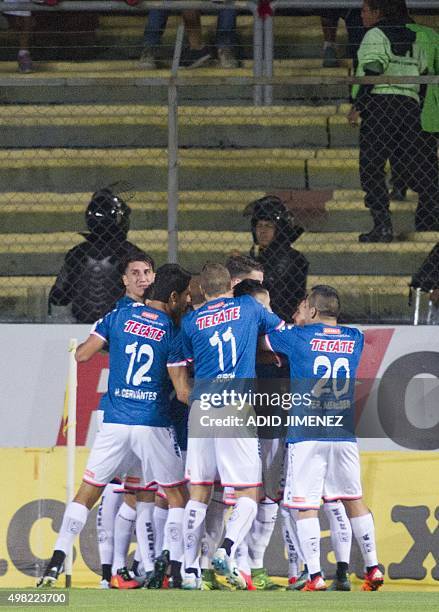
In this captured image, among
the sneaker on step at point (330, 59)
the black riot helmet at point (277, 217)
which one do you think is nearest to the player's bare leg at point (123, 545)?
the black riot helmet at point (277, 217)

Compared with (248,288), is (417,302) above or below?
below

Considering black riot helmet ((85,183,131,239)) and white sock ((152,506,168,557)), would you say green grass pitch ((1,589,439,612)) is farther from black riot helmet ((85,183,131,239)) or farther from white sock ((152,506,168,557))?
black riot helmet ((85,183,131,239))

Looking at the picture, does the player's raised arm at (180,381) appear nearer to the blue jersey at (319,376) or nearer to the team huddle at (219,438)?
the team huddle at (219,438)

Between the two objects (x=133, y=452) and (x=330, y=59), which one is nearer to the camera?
(x=133, y=452)

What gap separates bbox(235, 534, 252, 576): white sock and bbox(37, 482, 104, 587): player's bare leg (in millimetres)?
1005

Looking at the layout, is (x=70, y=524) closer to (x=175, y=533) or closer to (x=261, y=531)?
(x=175, y=533)

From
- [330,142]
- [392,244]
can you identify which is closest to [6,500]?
[392,244]

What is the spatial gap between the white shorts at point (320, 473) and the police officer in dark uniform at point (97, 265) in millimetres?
2048

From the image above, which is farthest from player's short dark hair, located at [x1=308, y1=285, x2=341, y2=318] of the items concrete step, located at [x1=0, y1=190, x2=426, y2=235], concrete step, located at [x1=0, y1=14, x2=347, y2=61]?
concrete step, located at [x1=0, y1=14, x2=347, y2=61]

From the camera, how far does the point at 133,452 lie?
421 inches

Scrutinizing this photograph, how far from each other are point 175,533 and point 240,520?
1.87 feet

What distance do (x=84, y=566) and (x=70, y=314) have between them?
6.09ft

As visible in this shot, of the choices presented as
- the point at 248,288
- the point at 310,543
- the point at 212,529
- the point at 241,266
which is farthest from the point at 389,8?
the point at 310,543

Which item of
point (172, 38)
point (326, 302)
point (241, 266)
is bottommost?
point (326, 302)
